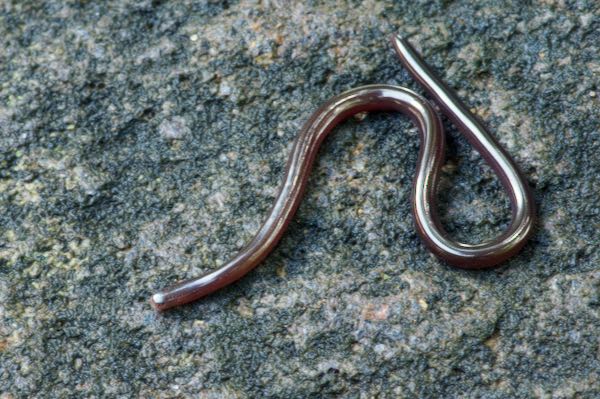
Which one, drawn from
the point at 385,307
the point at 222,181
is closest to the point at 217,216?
the point at 222,181

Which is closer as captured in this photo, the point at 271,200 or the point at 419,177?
the point at 419,177

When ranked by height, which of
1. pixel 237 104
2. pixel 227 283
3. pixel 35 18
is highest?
pixel 35 18

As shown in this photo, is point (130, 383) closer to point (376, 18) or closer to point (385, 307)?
point (385, 307)
